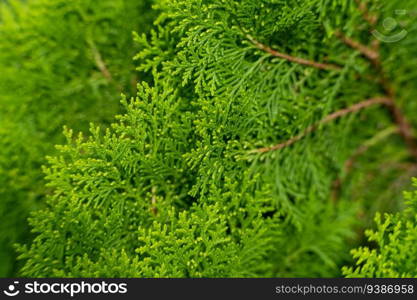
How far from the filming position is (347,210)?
1991 mm
